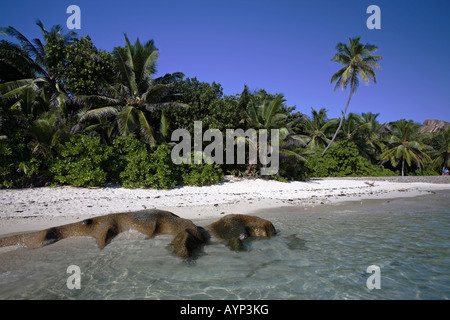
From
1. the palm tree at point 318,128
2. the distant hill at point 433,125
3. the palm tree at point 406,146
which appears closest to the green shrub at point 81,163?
the palm tree at point 318,128

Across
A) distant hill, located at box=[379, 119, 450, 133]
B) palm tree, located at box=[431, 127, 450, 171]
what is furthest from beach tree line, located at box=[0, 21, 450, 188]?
distant hill, located at box=[379, 119, 450, 133]

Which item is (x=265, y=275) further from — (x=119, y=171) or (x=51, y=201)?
(x=119, y=171)

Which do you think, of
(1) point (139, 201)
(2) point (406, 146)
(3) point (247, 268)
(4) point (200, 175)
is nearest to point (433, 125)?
(2) point (406, 146)

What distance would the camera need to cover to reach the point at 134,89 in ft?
55.6

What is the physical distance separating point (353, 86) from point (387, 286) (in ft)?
89.3

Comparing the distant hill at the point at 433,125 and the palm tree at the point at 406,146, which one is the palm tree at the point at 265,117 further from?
the distant hill at the point at 433,125

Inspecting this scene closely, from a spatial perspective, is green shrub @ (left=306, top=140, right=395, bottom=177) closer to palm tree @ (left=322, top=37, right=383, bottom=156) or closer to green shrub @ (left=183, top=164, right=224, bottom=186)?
palm tree @ (left=322, top=37, right=383, bottom=156)

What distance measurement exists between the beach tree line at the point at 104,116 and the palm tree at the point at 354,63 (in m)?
13.1

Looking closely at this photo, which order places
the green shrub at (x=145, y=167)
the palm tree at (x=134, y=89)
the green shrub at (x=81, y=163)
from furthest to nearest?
the palm tree at (x=134, y=89) < the green shrub at (x=145, y=167) < the green shrub at (x=81, y=163)

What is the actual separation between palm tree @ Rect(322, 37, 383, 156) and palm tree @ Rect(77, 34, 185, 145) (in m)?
19.0

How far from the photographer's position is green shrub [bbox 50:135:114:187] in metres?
11.4

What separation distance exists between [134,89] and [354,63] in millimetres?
22606

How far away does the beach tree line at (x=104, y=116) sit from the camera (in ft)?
38.2
